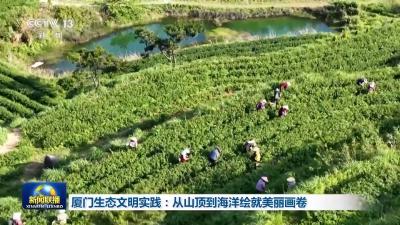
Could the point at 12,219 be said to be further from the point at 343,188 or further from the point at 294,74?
the point at 294,74

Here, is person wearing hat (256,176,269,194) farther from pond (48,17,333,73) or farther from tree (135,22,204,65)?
pond (48,17,333,73)

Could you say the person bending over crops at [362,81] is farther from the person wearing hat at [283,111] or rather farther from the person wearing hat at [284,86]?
the person wearing hat at [283,111]

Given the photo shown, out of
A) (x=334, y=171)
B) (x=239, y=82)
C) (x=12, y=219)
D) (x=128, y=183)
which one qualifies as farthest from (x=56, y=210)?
(x=239, y=82)

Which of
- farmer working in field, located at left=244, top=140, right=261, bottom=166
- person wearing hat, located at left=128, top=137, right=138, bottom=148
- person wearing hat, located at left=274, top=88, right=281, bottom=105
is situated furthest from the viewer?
person wearing hat, located at left=274, top=88, right=281, bottom=105

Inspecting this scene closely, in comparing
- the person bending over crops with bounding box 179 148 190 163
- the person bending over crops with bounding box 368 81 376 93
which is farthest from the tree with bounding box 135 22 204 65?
the person bending over crops with bounding box 179 148 190 163

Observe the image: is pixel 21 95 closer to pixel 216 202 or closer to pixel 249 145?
pixel 249 145

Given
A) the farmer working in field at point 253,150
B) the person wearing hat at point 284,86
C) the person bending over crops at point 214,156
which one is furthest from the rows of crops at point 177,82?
the farmer working in field at point 253,150
